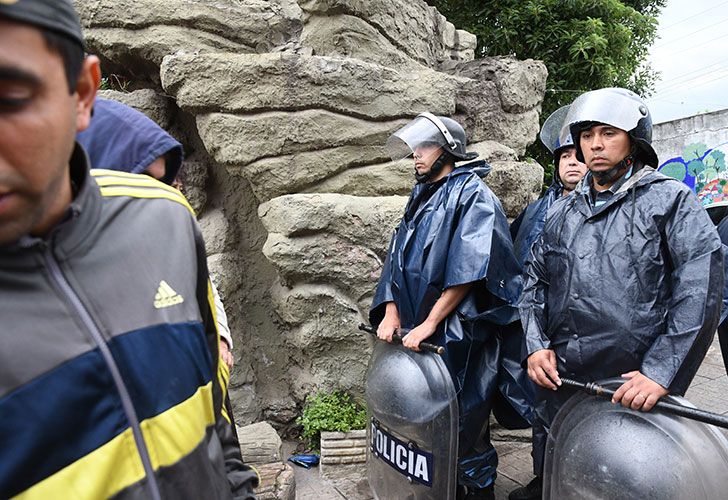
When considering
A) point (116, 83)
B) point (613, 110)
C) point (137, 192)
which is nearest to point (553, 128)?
point (613, 110)

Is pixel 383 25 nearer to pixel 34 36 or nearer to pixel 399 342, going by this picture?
pixel 399 342

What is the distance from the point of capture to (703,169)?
10.2 m

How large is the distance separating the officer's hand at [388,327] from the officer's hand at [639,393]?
1.21 m

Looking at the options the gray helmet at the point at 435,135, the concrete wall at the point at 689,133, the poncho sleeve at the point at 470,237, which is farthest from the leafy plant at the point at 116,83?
the concrete wall at the point at 689,133

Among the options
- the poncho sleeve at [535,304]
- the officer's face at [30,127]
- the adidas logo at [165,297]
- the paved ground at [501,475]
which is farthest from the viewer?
the paved ground at [501,475]

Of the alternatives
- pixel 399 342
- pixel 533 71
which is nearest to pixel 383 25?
pixel 533 71

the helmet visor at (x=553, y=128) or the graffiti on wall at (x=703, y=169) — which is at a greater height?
the helmet visor at (x=553, y=128)

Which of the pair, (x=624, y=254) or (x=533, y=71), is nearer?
(x=624, y=254)

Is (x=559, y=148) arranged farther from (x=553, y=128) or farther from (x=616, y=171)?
(x=616, y=171)

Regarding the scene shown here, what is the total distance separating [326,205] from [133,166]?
2076 mm

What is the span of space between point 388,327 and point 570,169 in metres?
1.68

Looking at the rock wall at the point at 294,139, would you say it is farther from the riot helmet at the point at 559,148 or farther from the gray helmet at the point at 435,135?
the gray helmet at the point at 435,135

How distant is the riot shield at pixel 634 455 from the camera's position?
5.05 feet

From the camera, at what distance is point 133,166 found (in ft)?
4.73
